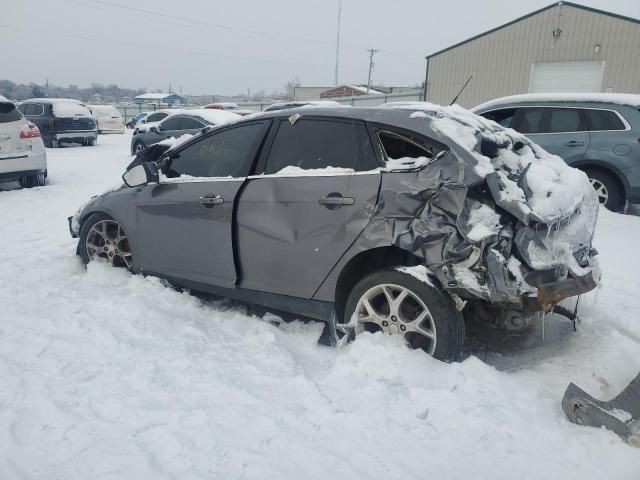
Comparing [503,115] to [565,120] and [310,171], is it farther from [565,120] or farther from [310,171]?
[310,171]

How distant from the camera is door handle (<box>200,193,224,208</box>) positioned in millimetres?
3457

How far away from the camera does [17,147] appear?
326 inches

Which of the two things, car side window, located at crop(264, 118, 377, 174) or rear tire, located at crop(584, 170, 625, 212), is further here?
rear tire, located at crop(584, 170, 625, 212)

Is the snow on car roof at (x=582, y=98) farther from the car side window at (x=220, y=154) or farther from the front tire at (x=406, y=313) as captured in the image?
the front tire at (x=406, y=313)

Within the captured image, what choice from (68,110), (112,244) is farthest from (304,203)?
(68,110)

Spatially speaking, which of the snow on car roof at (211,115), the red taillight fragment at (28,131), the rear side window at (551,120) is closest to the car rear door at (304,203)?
the rear side window at (551,120)

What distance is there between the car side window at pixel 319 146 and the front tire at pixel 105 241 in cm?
173

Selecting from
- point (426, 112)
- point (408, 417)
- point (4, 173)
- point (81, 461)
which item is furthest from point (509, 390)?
point (4, 173)

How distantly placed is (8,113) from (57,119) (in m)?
9.21

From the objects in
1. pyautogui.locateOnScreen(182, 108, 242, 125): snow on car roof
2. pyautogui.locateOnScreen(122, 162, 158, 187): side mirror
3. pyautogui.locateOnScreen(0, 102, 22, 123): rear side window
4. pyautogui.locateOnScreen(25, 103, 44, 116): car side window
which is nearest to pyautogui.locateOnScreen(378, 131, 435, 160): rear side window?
pyautogui.locateOnScreen(122, 162, 158, 187): side mirror

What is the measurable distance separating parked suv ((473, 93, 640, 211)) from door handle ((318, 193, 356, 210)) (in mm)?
5048

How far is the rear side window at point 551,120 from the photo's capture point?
6.77m

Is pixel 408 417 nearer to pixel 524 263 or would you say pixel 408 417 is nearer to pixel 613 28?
pixel 524 263

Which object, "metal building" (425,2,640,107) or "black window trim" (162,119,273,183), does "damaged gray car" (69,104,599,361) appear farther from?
"metal building" (425,2,640,107)
